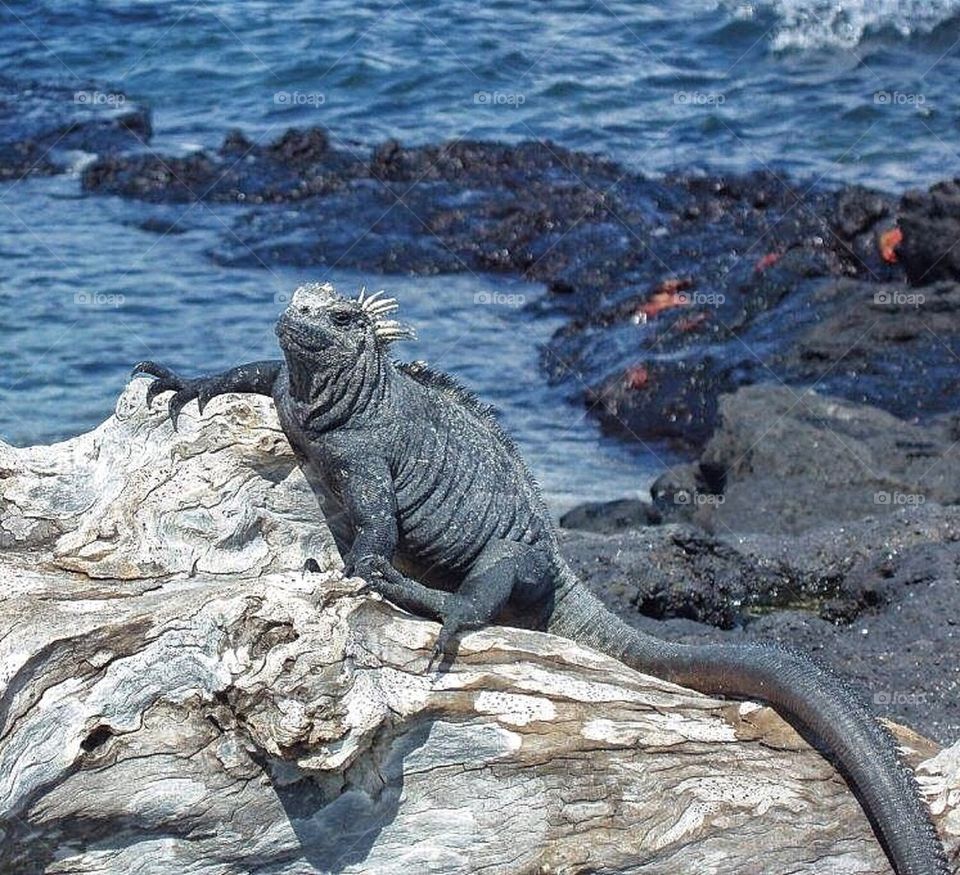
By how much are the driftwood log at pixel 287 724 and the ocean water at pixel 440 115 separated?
19.0 feet

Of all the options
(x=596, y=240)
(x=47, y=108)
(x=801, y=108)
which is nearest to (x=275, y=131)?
(x=47, y=108)

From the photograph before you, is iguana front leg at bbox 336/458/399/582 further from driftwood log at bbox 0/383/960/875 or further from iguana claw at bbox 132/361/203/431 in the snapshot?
iguana claw at bbox 132/361/203/431

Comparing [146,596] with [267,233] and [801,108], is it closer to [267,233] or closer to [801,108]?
[267,233]

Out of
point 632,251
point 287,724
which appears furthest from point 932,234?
point 287,724

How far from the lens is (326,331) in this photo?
430 centimetres

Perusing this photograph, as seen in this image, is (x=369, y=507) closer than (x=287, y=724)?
No

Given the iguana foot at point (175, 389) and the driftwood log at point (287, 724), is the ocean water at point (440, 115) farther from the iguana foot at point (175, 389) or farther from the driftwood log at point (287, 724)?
the driftwood log at point (287, 724)

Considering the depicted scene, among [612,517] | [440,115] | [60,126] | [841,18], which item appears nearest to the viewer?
[612,517]

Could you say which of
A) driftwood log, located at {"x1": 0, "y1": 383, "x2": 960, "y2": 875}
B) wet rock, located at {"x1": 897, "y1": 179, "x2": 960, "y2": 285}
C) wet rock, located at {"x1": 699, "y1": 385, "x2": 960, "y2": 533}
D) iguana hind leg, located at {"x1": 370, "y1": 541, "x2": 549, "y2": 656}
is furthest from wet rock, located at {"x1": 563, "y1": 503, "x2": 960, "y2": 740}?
wet rock, located at {"x1": 897, "y1": 179, "x2": 960, "y2": 285}

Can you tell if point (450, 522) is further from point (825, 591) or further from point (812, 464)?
point (812, 464)

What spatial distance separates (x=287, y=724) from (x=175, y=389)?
148cm

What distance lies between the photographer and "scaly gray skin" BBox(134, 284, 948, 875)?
3.98 m

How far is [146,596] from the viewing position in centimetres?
393

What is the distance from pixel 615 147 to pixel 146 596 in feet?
45.0
